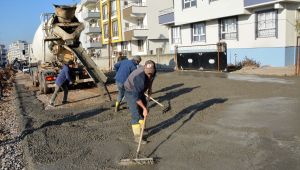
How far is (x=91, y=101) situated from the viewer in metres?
12.9

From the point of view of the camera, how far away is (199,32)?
94.2ft

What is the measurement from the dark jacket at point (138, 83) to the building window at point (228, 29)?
18.9m

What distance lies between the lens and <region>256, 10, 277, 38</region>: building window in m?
21.3

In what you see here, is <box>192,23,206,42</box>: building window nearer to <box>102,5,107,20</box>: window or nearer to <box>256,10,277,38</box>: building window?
<box>256,10,277,38</box>: building window

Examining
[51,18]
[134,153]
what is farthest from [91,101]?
[134,153]

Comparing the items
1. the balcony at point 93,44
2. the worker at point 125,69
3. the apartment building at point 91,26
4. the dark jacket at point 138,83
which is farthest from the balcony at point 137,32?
the dark jacket at point 138,83

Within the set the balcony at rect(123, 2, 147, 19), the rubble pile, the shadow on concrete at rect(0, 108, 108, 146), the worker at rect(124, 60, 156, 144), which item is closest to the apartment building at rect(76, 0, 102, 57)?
the balcony at rect(123, 2, 147, 19)

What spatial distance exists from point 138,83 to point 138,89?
13 centimetres

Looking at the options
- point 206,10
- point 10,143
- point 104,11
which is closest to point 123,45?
point 104,11

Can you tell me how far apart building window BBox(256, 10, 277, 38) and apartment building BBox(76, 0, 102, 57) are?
126 feet

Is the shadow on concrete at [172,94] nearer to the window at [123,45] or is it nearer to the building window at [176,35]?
the building window at [176,35]

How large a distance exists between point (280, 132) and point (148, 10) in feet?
120

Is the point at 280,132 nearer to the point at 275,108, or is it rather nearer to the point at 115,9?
the point at 275,108

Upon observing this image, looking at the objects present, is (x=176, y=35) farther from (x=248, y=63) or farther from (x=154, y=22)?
(x=248, y=63)
